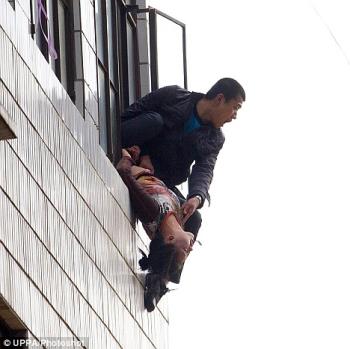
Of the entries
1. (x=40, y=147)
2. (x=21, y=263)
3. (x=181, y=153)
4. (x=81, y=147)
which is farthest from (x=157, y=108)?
(x=21, y=263)

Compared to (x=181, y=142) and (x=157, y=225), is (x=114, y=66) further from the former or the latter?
(x=157, y=225)

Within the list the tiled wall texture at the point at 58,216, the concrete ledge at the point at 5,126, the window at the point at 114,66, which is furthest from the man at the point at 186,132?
the concrete ledge at the point at 5,126

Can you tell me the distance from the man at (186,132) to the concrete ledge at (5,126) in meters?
7.17

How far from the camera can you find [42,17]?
25.2 metres

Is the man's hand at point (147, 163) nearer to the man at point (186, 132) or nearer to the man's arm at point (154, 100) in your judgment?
the man at point (186, 132)

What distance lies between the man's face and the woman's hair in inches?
63.4

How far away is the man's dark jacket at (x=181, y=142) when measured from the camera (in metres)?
27.6

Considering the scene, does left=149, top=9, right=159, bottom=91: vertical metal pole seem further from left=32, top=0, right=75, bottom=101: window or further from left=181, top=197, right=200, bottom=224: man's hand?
left=181, top=197, right=200, bottom=224: man's hand

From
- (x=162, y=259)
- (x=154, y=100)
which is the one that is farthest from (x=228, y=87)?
(x=162, y=259)

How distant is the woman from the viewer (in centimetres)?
2727

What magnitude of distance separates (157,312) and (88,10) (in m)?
4.39

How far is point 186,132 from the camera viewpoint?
1089 inches

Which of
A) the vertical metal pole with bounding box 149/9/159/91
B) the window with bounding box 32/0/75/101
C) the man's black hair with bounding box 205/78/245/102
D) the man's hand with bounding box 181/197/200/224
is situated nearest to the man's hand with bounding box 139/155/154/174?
the man's hand with bounding box 181/197/200/224

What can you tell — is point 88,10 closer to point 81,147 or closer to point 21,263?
point 81,147
